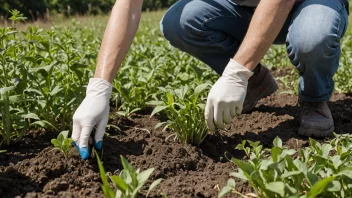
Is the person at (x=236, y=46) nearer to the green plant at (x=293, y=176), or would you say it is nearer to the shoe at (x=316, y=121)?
the shoe at (x=316, y=121)

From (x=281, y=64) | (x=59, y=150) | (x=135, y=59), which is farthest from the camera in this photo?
(x=281, y=64)

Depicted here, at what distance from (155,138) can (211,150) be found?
32 centimetres

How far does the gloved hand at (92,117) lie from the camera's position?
2.41 m

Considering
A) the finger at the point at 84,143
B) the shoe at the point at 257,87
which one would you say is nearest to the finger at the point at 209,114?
the finger at the point at 84,143

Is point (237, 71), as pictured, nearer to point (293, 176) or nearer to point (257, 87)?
point (293, 176)

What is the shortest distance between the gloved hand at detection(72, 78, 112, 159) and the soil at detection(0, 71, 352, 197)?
8 centimetres

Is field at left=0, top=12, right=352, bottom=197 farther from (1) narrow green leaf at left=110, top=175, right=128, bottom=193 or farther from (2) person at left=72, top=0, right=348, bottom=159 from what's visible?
(1) narrow green leaf at left=110, top=175, right=128, bottom=193

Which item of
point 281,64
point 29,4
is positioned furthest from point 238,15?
point 29,4

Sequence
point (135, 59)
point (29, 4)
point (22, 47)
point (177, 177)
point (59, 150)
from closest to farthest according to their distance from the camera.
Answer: point (177, 177) → point (59, 150) → point (22, 47) → point (135, 59) → point (29, 4)

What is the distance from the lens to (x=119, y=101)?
3.67 metres

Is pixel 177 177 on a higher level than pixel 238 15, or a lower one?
lower

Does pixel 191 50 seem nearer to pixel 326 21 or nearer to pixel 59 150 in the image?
pixel 326 21

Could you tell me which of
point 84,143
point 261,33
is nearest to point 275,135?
point 261,33

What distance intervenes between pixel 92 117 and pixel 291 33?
50.2 inches
